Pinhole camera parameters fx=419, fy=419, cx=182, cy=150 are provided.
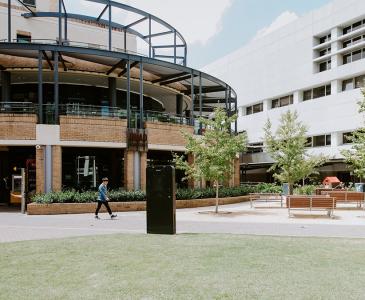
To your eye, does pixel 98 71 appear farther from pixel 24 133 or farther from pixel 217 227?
pixel 217 227

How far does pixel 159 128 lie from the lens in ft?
81.0

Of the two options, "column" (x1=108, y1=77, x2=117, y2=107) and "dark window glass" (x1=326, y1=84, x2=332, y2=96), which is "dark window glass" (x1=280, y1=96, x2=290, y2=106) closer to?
"dark window glass" (x1=326, y1=84, x2=332, y2=96)

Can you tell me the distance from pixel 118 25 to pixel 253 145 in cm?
2603

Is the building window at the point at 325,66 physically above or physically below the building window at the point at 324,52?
below

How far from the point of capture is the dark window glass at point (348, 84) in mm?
39781

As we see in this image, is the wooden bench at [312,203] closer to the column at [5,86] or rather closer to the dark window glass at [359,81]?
the column at [5,86]

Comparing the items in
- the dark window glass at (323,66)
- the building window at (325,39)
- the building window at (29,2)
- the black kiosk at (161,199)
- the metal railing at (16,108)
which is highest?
the building window at (29,2)

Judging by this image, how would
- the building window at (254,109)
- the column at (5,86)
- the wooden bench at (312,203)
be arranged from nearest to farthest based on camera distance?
the wooden bench at (312,203) → the column at (5,86) → the building window at (254,109)

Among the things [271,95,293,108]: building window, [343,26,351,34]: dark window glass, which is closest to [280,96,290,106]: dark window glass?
[271,95,293,108]: building window

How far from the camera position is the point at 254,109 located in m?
54.2

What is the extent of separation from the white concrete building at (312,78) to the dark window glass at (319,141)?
0.13 feet

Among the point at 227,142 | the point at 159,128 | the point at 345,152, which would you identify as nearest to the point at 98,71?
the point at 159,128

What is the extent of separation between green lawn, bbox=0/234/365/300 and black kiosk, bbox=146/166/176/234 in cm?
107

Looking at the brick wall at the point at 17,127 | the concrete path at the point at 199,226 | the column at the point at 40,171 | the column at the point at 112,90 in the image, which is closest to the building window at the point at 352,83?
the column at the point at 112,90
